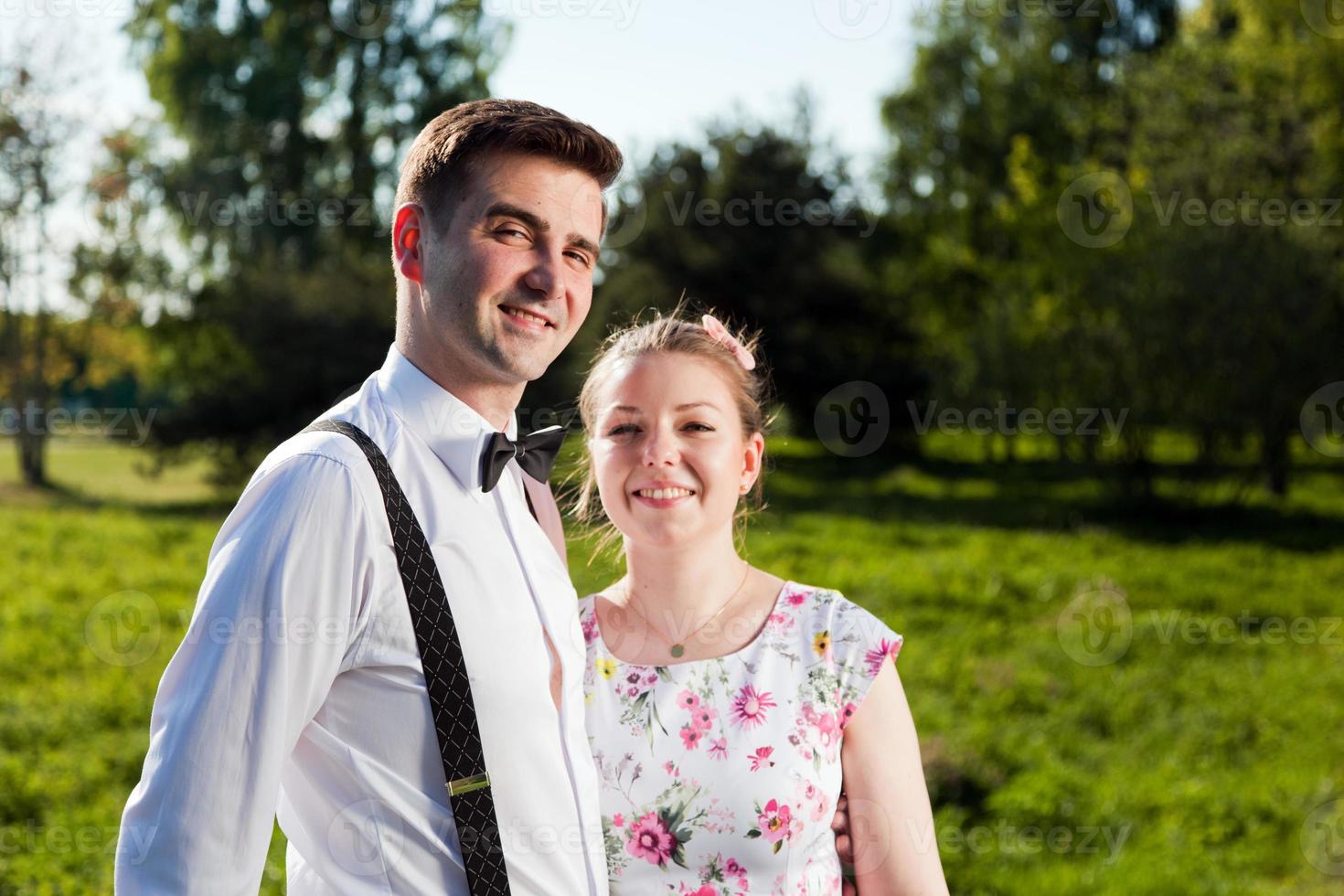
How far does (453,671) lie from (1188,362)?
14130 mm

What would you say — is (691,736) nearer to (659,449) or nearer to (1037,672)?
(659,449)

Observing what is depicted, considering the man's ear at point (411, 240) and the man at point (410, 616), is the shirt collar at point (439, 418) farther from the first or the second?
the man's ear at point (411, 240)

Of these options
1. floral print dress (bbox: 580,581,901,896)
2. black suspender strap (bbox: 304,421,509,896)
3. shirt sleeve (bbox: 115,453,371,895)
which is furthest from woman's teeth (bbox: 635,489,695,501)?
shirt sleeve (bbox: 115,453,371,895)

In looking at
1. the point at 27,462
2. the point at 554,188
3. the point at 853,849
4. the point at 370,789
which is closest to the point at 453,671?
the point at 370,789

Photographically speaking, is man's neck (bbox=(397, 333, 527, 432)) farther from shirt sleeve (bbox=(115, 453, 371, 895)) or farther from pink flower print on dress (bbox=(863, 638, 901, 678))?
pink flower print on dress (bbox=(863, 638, 901, 678))

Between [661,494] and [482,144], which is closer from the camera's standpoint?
[482,144]

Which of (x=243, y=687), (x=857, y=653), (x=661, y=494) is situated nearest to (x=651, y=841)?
(x=857, y=653)

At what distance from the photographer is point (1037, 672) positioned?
8.45 meters

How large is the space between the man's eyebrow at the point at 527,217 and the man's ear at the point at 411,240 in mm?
138

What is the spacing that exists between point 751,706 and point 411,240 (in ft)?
3.86

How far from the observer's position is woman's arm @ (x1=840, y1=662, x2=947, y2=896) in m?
2.38

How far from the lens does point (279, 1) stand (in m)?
21.7

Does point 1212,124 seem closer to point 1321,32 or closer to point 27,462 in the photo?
point 1321,32

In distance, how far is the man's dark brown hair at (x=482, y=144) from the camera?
1922mm
